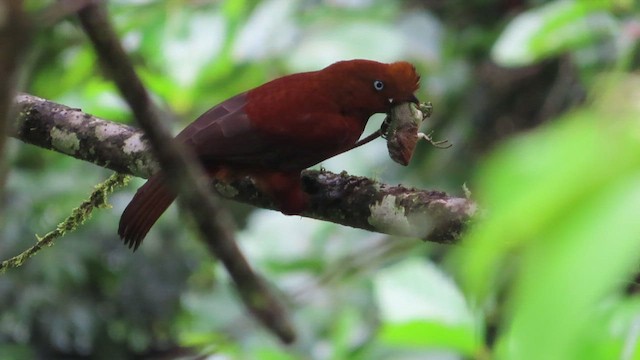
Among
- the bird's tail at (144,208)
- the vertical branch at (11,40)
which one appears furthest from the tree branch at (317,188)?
the vertical branch at (11,40)

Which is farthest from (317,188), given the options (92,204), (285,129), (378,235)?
(378,235)

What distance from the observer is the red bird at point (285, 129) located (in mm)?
1754

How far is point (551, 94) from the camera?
Result: 3.25m

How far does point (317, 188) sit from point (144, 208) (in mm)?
355

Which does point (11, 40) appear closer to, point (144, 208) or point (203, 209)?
point (203, 209)

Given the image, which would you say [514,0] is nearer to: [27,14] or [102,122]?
[102,122]

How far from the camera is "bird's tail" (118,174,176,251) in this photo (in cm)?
170

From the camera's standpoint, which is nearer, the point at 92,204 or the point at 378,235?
the point at 92,204

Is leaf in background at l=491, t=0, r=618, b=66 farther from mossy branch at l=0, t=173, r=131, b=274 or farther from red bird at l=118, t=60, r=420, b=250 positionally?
mossy branch at l=0, t=173, r=131, b=274

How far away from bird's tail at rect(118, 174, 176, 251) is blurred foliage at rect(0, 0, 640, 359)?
288 mm

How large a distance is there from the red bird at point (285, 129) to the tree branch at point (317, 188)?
4 centimetres

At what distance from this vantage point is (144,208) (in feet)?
5.71

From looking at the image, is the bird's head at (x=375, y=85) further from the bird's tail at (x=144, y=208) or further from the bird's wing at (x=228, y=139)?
the bird's tail at (x=144, y=208)

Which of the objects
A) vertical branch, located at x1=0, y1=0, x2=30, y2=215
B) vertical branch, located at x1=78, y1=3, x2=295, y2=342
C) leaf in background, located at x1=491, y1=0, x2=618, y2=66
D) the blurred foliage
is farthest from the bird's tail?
vertical branch, located at x1=0, y1=0, x2=30, y2=215
